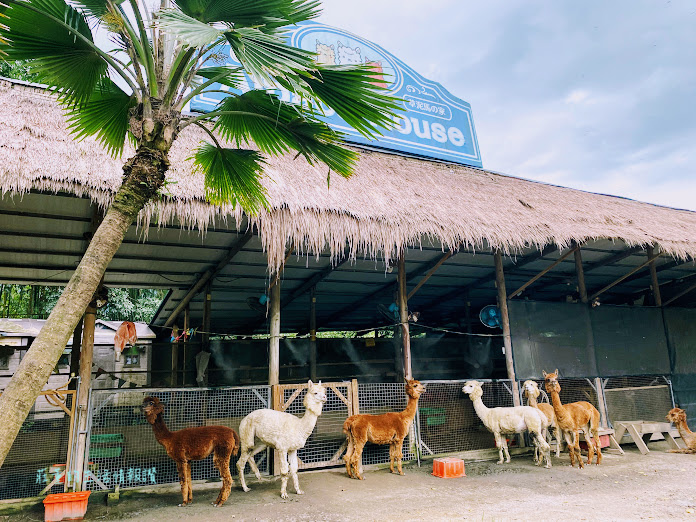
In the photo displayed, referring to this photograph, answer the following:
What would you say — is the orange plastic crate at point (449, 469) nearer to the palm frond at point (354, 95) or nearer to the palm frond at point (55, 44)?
the palm frond at point (354, 95)

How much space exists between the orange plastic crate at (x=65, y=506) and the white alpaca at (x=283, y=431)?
1618mm

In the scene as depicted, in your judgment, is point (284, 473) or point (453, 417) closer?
point (284, 473)

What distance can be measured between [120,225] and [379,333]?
13.5m

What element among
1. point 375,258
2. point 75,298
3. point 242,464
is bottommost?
point 242,464

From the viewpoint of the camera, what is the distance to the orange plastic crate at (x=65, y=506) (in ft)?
14.1

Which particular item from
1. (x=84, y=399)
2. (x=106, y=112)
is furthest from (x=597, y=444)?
(x=106, y=112)

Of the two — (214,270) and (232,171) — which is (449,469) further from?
(214,270)

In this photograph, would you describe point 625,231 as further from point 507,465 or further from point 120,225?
point 120,225

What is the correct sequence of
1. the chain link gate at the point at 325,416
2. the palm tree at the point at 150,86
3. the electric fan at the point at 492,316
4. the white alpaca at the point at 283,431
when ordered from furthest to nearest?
the electric fan at the point at 492,316
the chain link gate at the point at 325,416
the white alpaca at the point at 283,431
the palm tree at the point at 150,86

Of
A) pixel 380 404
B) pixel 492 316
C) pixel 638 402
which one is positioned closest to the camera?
pixel 380 404

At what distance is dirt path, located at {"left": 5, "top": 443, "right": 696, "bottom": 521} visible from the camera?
4457 millimetres

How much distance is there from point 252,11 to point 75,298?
2571 millimetres

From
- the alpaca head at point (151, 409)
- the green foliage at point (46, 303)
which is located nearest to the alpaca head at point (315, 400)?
the alpaca head at point (151, 409)

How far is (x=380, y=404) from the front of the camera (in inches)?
272
